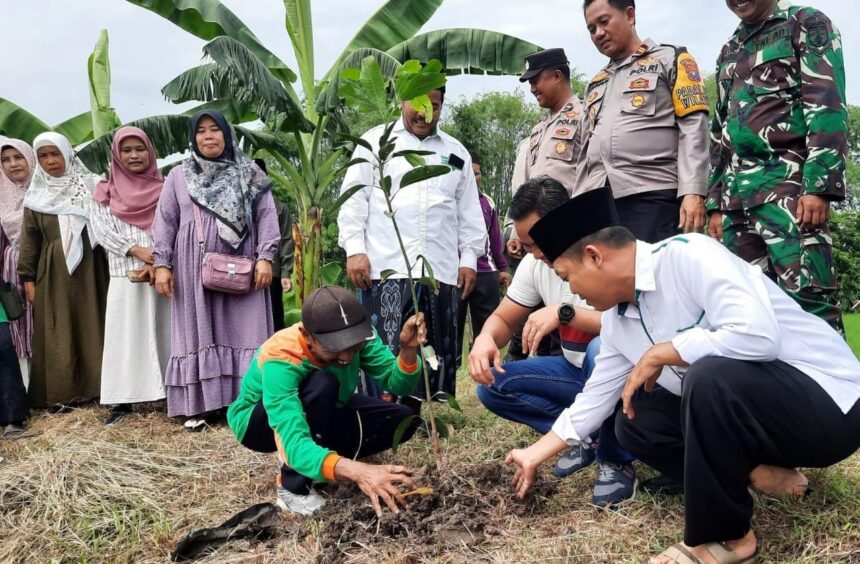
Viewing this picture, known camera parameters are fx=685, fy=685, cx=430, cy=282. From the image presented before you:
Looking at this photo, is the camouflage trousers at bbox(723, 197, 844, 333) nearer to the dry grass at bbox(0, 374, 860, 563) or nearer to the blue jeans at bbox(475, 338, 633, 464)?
the dry grass at bbox(0, 374, 860, 563)

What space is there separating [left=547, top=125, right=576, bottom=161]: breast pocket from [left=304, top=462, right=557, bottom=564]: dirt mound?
1.81 m

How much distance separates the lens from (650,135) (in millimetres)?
2877

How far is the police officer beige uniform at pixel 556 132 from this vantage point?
349 centimetres

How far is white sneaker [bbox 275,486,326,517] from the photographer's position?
236cm

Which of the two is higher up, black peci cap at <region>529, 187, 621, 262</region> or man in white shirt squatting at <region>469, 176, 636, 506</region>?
black peci cap at <region>529, 187, 621, 262</region>

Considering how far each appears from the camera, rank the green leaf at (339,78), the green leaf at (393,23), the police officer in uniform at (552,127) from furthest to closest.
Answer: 1. the green leaf at (393,23)
2. the green leaf at (339,78)
3. the police officer in uniform at (552,127)

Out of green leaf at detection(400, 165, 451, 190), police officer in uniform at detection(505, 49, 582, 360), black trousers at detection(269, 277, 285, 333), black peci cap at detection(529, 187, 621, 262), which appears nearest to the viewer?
black peci cap at detection(529, 187, 621, 262)

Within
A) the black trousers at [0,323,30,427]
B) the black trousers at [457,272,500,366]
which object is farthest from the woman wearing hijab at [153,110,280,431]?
the black trousers at [457,272,500,366]

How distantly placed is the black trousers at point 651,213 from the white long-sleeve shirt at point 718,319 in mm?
975

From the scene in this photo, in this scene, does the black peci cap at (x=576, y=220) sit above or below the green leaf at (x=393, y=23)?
below

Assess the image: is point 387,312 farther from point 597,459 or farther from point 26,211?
point 26,211

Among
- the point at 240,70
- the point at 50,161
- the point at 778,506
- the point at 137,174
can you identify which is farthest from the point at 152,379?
the point at 778,506

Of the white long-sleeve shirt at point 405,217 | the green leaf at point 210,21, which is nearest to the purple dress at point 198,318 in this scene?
the white long-sleeve shirt at point 405,217

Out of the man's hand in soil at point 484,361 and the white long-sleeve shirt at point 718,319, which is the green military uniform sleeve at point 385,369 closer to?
the man's hand in soil at point 484,361
